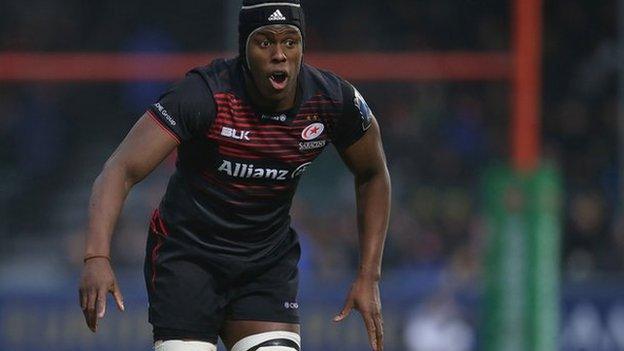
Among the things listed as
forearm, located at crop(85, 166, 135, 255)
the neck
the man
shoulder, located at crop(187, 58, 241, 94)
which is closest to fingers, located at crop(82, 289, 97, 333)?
forearm, located at crop(85, 166, 135, 255)

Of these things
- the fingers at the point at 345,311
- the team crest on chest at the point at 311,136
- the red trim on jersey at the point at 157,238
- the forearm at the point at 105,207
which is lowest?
the fingers at the point at 345,311

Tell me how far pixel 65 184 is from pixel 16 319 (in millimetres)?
1164

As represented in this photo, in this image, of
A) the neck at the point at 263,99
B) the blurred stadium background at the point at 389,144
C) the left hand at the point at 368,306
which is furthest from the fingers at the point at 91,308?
the blurred stadium background at the point at 389,144

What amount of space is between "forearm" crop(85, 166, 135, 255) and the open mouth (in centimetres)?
61

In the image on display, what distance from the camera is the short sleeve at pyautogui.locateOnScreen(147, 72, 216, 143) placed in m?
5.50

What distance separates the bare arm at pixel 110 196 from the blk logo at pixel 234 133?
22 cm

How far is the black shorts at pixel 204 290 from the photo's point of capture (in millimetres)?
5801

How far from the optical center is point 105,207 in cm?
536

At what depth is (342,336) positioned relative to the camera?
11.6 m

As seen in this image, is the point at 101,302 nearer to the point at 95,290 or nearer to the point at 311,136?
the point at 95,290

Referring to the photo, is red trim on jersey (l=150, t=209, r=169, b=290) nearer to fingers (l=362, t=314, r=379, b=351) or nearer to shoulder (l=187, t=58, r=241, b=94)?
shoulder (l=187, t=58, r=241, b=94)

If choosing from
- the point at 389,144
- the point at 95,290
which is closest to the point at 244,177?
the point at 95,290

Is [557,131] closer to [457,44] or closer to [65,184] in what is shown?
[457,44]

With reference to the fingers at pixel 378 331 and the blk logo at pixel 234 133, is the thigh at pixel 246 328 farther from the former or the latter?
the blk logo at pixel 234 133
